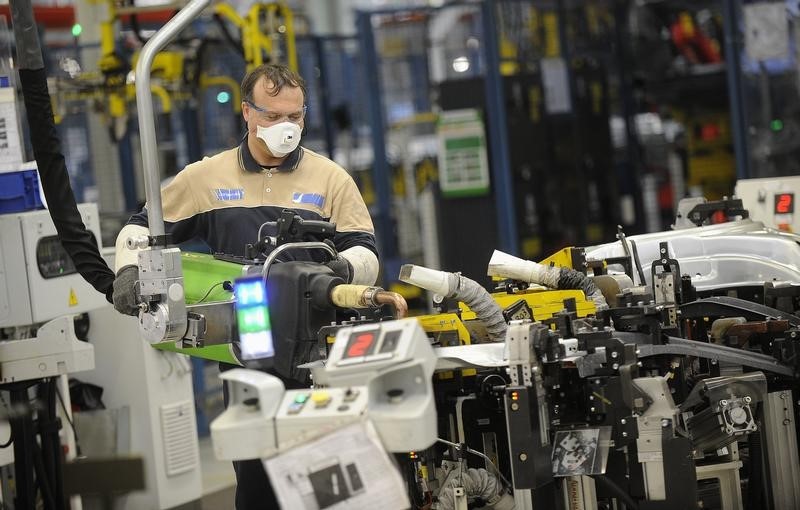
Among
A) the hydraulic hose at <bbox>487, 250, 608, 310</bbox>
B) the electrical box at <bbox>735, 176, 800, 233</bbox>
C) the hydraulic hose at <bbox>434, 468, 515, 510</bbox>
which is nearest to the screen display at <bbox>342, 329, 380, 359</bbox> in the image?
the hydraulic hose at <bbox>434, 468, 515, 510</bbox>

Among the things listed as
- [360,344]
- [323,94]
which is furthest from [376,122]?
[360,344]

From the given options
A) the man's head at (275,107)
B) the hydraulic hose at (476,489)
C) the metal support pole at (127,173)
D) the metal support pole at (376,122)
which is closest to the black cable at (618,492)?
the hydraulic hose at (476,489)

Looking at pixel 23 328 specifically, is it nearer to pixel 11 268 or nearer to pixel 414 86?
pixel 11 268

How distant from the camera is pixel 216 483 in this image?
755cm

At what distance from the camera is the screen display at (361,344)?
10.4ft

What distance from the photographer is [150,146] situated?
12.6 ft

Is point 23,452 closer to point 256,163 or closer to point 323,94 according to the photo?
point 256,163

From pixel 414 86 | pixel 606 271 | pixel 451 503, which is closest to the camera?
pixel 451 503

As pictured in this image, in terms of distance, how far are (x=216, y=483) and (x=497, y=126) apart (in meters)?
4.32

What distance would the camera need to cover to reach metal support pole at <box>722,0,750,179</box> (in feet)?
33.3

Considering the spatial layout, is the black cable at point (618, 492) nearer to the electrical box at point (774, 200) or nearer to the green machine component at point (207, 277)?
the green machine component at point (207, 277)

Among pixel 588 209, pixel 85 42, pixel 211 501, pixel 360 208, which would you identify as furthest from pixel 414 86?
pixel 360 208

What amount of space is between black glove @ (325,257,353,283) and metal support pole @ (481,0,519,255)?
677 cm

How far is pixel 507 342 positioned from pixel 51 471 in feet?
9.20
